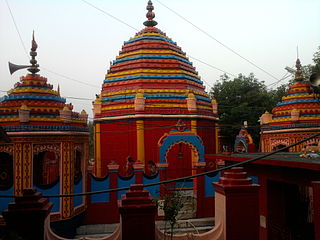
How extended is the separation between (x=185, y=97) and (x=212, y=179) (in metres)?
5.32

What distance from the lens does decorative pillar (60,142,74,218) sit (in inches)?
445

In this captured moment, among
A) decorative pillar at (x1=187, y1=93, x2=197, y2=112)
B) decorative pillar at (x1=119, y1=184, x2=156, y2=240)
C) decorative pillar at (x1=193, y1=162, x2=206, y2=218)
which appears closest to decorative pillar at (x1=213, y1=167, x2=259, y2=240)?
decorative pillar at (x1=119, y1=184, x2=156, y2=240)

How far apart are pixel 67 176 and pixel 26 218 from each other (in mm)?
5655

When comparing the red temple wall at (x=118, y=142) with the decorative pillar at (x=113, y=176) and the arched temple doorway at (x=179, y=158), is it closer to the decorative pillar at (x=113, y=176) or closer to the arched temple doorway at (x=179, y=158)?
the arched temple doorway at (x=179, y=158)

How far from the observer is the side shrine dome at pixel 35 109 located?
1123 cm

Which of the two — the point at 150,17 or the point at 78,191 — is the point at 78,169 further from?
the point at 150,17

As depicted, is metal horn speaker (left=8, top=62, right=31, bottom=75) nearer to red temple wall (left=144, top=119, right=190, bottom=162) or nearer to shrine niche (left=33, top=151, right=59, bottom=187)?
shrine niche (left=33, top=151, right=59, bottom=187)

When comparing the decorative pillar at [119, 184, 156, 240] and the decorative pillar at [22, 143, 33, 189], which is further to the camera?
the decorative pillar at [22, 143, 33, 189]

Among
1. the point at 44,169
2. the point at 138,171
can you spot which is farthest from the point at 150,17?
the point at 138,171

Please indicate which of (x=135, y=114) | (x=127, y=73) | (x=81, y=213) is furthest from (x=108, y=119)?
(x=81, y=213)

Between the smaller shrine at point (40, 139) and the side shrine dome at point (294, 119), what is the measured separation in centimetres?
1034

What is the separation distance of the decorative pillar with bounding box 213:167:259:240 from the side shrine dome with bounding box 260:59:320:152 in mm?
9860

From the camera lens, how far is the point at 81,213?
40.0ft

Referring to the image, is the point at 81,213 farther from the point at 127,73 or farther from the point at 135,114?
the point at 127,73
